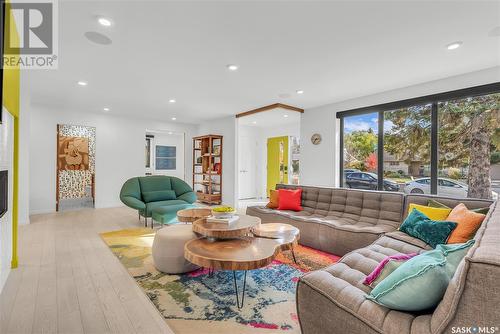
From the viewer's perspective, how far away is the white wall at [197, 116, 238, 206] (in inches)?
251

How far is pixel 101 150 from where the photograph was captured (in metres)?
6.22

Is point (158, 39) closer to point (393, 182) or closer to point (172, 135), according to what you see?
point (393, 182)

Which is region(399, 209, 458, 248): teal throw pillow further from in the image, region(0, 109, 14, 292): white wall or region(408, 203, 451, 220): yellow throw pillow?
region(0, 109, 14, 292): white wall

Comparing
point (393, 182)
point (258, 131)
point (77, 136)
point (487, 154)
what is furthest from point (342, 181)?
point (77, 136)

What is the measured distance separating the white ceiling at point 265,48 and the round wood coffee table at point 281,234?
2014mm

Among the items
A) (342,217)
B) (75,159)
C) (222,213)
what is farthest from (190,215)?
(75,159)

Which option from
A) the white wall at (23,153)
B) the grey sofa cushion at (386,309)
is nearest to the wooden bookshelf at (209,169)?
the white wall at (23,153)

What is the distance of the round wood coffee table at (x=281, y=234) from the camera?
233cm

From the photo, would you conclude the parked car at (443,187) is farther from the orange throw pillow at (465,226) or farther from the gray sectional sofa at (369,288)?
the orange throw pillow at (465,226)

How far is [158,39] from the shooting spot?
8.32 feet

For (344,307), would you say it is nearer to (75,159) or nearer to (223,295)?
(223,295)

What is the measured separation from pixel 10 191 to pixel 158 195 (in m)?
2.30

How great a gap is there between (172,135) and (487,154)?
7.74 metres

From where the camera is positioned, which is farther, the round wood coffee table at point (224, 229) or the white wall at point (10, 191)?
the round wood coffee table at point (224, 229)
